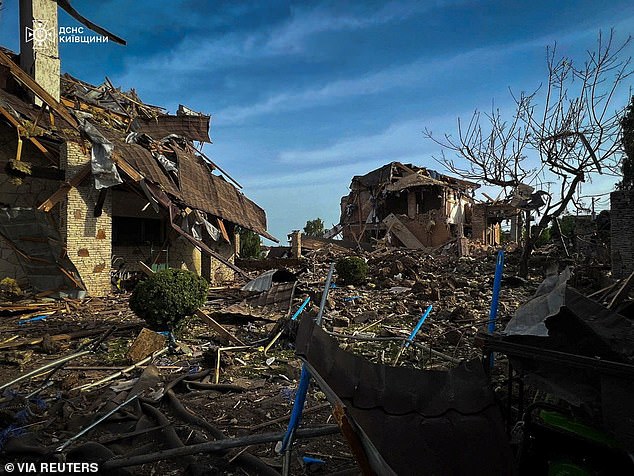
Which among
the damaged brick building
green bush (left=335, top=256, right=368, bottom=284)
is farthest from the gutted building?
the damaged brick building

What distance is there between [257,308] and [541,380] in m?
10.2

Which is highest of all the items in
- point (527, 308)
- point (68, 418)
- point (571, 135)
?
point (571, 135)

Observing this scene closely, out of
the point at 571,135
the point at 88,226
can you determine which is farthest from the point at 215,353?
the point at 571,135

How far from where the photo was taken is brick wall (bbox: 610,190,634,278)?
45.6 ft

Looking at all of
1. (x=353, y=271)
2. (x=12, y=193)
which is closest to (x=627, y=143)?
(x=353, y=271)

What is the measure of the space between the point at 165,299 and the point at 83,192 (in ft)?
24.1

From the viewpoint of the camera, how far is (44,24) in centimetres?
1543

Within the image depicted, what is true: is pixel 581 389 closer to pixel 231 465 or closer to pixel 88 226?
pixel 231 465

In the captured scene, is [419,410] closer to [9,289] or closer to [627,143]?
[9,289]

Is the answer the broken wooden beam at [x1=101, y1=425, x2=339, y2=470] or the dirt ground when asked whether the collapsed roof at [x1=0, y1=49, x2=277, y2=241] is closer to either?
the dirt ground

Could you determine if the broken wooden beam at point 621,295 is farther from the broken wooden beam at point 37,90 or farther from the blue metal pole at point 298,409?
the broken wooden beam at point 37,90

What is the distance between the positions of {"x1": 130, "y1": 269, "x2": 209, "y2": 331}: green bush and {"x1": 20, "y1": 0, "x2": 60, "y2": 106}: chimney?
35.6 feet

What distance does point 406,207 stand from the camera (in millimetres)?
32875

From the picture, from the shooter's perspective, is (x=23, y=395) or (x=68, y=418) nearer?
(x=68, y=418)
